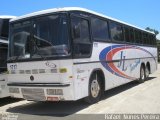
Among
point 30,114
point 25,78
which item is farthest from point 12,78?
point 30,114

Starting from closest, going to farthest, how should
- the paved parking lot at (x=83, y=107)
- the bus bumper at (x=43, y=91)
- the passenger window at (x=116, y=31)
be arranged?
the bus bumper at (x=43, y=91)
the paved parking lot at (x=83, y=107)
the passenger window at (x=116, y=31)

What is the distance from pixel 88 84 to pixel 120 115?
5.44ft

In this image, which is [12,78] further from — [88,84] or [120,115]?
[120,115]

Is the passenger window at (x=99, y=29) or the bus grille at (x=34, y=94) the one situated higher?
the passenger window at (x=99, y=29)

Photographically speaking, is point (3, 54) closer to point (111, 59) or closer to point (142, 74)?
point (111, 59)

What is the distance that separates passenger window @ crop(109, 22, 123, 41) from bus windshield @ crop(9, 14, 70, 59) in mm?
3768

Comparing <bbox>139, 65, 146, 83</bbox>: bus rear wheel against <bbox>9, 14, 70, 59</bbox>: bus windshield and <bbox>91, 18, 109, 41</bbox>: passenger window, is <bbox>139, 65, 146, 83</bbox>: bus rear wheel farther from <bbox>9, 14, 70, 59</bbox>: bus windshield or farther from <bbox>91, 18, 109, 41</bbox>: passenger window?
<bbox>9, 14, 70, 59</bbox>: bus windshield

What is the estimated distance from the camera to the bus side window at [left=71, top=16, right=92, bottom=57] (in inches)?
356

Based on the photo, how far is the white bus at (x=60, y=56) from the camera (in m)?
8.79

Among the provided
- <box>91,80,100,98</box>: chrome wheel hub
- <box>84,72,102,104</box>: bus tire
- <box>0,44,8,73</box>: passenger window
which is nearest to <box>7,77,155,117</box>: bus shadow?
<box>84,72,102,104</box>: bus tire

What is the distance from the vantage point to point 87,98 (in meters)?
9.90

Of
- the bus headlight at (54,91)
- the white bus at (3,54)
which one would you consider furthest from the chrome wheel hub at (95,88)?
the white bus at (3,54)

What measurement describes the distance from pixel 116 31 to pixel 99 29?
6.89ft

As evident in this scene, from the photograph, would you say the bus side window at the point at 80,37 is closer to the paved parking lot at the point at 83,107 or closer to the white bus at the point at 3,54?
the paved parking lot at the point at 83,107
